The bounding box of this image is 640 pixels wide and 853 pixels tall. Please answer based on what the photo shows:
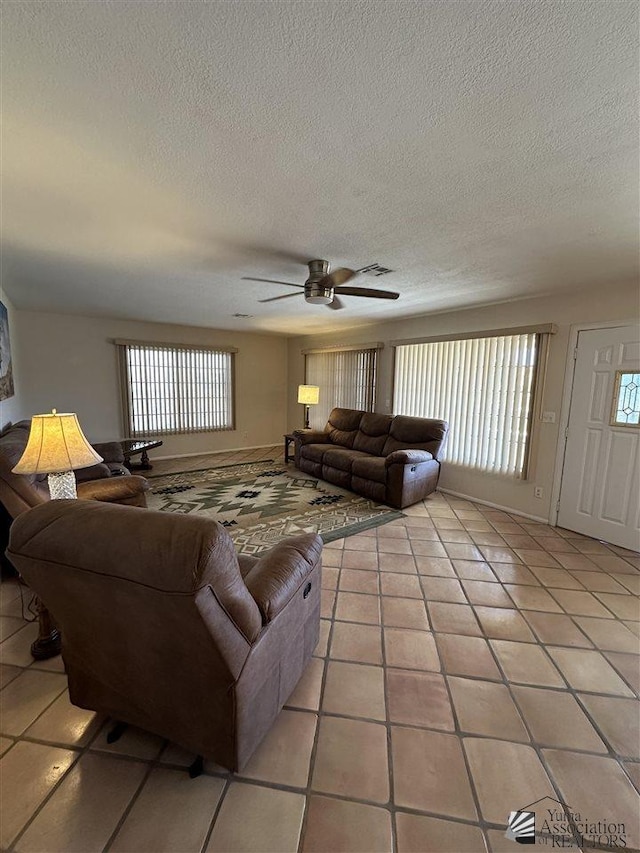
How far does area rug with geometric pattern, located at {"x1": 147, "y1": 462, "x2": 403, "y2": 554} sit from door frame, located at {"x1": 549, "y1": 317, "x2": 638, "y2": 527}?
5.34 ft

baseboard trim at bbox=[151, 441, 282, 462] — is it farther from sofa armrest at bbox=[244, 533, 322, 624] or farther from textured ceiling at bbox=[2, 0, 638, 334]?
sofa armrest at bbox=[244, 533, 322, 624]

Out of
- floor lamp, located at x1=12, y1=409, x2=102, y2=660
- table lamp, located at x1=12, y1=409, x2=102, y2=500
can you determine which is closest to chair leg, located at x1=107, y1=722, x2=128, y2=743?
floor lamp, located at x1=12, y1=409, x2=102, y2=660

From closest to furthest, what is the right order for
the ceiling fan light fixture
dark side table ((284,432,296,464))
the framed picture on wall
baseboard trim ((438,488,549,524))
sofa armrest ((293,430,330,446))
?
the ceiling fan light fixture < the framed picture on wall < baseboard trim ((438,488,549,524)) < sofa armrest ((293,430,330,446)) < dark side table ((284,432,296,464))

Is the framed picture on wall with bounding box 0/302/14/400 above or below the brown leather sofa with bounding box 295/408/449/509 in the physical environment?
above

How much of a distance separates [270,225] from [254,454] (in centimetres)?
513

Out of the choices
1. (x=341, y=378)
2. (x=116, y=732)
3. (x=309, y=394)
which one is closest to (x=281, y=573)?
(x=116, y=732)

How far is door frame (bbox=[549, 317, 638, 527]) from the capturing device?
347 cm

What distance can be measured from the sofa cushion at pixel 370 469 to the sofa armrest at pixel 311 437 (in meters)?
1.20

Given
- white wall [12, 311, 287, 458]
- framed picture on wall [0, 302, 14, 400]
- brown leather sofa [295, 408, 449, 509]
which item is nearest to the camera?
framed picture on wall [0, 302, 14, 400]

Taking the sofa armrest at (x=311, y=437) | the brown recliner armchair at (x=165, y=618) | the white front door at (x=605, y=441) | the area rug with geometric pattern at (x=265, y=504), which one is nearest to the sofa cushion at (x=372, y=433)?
the sofa armrest at (x=311, y=437)

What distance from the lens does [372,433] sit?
517 cm

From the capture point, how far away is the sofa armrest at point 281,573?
4.37 ft

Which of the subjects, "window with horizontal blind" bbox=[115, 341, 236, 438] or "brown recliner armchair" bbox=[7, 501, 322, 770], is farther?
"window with horizontal blind" bbox=[115, 341, 236, 438]

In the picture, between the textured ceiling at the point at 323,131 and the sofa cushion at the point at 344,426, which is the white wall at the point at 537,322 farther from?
the sofa cushion at the point at 344,426
